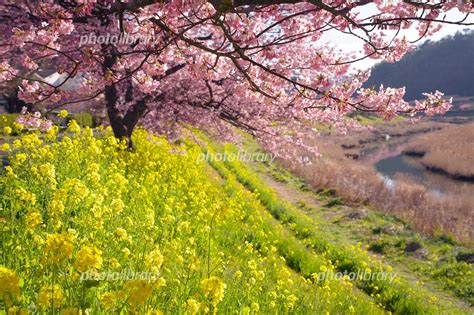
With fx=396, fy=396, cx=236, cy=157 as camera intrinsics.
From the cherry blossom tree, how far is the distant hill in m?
148

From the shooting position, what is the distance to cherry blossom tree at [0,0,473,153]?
3.93 m

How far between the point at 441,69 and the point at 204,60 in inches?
6521

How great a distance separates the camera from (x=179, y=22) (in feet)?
20.4

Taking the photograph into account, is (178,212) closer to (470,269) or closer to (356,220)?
(470,269)

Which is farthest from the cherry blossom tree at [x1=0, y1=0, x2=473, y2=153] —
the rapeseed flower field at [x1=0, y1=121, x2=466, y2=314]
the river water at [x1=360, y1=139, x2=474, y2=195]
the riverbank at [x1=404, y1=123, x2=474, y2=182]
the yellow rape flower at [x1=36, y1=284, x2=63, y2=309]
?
the riverbank at [x1=404, y1=123, x2=474, y2=182]

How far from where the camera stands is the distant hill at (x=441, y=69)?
14450cm

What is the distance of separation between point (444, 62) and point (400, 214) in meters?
155

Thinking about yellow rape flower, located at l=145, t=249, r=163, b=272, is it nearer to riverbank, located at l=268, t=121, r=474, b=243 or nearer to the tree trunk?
the tree trunk

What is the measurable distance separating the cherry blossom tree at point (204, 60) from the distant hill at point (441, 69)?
14802cm

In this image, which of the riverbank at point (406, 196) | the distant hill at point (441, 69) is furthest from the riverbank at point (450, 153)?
the distant hill at point (441, 69)

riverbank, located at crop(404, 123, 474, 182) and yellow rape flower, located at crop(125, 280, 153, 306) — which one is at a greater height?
riverbank, located at crop(404, 123, 474, 182)

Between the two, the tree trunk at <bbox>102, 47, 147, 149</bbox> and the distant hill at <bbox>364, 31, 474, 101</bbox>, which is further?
the distant hill at <bbox>364, 31, 474, 101</bbox>

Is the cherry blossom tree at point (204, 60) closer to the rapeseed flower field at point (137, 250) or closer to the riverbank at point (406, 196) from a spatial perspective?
the rapeseed flower field at point (137, 250)

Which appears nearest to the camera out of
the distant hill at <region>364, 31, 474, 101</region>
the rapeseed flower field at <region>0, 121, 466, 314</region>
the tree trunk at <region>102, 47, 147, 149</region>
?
the rapeseed flower field at <region>0, 121, 466, 314</region>
